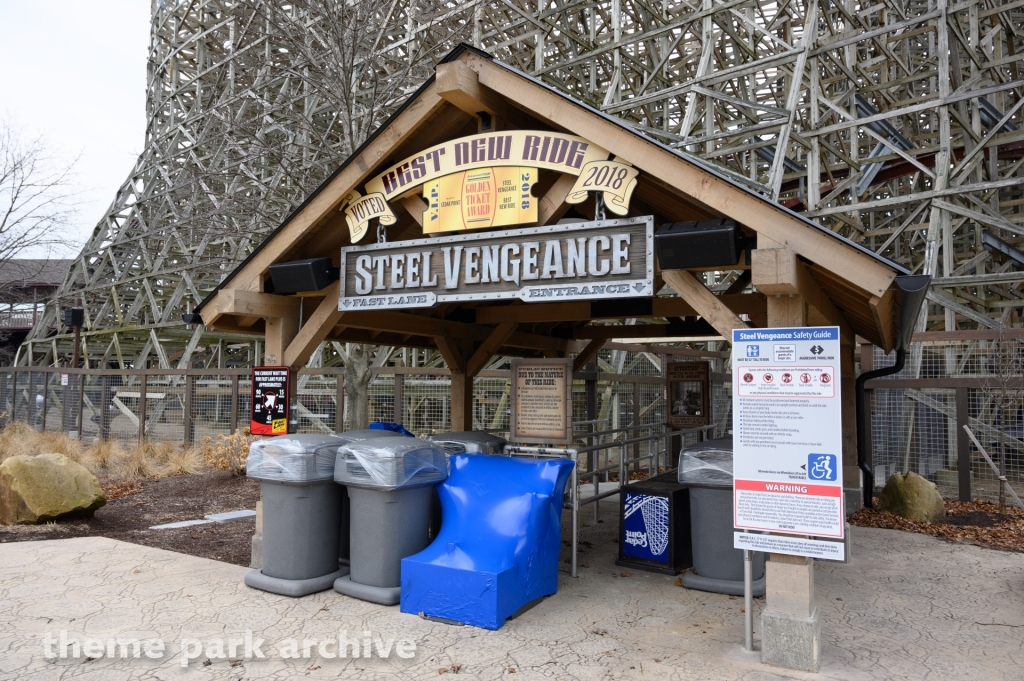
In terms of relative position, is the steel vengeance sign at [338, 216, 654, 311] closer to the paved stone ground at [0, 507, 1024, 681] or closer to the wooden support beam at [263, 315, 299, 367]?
the wooden support beam at [263, 315, 299, 367]

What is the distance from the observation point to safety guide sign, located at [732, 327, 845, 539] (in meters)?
4.37

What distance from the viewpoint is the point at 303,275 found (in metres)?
6.55

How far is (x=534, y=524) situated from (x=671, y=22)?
489 inches

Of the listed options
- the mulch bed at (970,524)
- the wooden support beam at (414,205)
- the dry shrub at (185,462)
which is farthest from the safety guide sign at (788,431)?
the dry shrub at (185,462)

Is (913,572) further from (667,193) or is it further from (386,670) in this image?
→ (386,670)

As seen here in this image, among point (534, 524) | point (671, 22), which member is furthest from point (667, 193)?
point (671, 22)

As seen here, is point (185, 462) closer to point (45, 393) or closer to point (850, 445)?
point (45, 393)

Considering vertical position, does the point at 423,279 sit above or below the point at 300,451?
above

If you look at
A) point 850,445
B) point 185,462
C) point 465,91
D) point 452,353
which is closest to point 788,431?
point 465,91

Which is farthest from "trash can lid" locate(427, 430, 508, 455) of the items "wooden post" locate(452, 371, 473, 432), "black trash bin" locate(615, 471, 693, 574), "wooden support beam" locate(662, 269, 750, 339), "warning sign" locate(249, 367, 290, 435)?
"wooden support beam" locate(662, 269, 750, 339)

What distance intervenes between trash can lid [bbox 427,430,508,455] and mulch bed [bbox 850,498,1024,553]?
545 cm

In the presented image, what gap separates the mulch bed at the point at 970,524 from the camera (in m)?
8.35

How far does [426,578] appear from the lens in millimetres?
5273

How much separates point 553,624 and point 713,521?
5.73 feet
